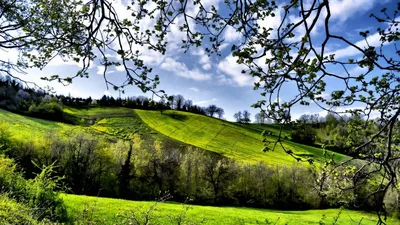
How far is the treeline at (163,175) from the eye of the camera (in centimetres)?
4303

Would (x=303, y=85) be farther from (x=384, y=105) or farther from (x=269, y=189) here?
(x=269, y=189)

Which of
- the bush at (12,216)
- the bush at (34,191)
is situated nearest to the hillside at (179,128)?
the bush at (34,191)

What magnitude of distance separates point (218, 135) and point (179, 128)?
36.4ft

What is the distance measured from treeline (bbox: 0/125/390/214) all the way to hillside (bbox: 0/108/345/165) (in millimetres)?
15642

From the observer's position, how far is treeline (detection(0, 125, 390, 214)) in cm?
4303

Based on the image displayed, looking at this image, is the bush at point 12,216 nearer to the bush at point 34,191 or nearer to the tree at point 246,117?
the bush at point 34,191

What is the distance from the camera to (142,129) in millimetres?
80125

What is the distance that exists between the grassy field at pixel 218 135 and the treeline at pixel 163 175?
53.4 feet

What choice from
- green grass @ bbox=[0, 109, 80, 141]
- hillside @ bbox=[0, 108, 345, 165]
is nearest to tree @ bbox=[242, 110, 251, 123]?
hillside @ bbox=[0, 108, 345, 165]

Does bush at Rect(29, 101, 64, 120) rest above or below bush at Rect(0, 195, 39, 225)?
above

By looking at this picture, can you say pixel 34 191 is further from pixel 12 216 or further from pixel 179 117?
pixel 179 117

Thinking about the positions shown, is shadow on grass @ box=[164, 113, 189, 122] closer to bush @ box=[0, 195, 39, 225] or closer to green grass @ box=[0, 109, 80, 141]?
green grass @ box=[0, 109, 80, 141]

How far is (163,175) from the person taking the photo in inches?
1913

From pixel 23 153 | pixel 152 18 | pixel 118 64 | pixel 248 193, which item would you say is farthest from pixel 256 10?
pixel 248 193
